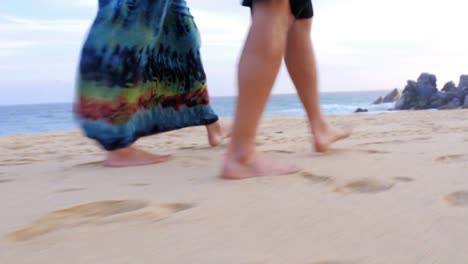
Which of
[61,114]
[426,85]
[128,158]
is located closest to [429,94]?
[426,85]

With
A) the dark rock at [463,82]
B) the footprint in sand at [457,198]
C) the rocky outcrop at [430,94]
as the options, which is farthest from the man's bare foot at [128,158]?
the dark rock at [463,82]

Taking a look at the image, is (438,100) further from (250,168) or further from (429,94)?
(250,168)

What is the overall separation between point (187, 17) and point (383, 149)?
3.60ft

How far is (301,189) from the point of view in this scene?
1.51 meters

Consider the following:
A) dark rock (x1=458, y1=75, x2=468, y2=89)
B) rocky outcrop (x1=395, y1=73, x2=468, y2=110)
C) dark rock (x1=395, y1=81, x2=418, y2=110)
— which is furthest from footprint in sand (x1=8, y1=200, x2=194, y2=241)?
dark rock (x1=458, y1=75, x2=468, y2=89)

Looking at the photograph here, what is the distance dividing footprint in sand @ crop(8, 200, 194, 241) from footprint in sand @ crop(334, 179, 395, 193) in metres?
0.45

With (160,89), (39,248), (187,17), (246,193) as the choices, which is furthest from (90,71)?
(39,248)

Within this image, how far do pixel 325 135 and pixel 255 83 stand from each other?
77 centimetres

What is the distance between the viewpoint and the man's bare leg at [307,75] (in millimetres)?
2223

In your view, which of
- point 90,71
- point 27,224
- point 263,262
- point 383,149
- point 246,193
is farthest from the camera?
point 383,149

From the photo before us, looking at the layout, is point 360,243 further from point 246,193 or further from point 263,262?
point 246,193

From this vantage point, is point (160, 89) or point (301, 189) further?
point (160, 89)

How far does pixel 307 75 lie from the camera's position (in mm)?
2297

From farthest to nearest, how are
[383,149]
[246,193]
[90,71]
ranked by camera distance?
[383,149] → [90,71] → [246,193]
